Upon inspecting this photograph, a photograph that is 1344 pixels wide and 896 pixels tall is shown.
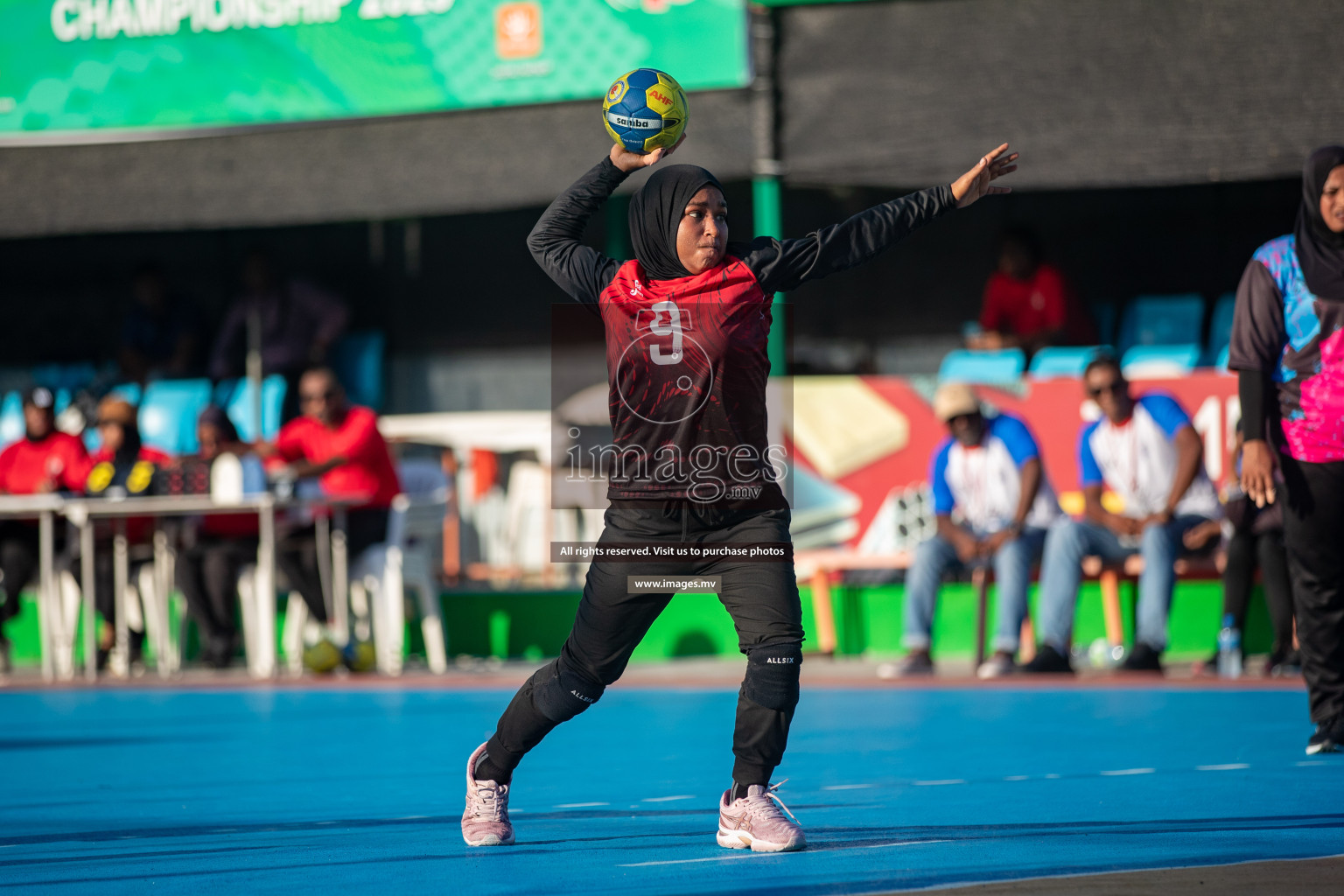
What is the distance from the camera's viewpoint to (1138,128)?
11.5 metres

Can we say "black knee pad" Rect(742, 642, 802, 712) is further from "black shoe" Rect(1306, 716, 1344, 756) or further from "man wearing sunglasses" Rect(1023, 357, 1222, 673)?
"man wearing sunglasses" Rect(1023, 357, 1222, 673)

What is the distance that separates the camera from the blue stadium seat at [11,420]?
49.4ft

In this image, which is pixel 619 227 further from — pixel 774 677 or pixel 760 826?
pixel 760 826

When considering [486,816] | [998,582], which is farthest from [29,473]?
[486,816]

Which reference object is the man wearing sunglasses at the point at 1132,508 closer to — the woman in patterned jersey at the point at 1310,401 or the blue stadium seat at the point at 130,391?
the woman in patterned jersey at the point at 1310,401

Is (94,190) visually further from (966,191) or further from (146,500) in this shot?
(966,191)

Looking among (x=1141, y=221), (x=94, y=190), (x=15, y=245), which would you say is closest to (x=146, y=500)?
(x=94, y=190)

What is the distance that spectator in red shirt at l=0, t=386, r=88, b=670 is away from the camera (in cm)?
1281

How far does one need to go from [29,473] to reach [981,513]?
734 centimetres

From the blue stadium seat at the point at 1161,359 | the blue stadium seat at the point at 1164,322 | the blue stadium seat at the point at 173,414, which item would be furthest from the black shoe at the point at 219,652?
the blue stadium seat at the point at 1164,322

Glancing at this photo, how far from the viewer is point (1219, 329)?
13.4 meters

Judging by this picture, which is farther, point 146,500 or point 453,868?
point 146,500

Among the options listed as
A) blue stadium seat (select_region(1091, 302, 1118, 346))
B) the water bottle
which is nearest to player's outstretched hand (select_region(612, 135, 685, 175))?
the water bottle

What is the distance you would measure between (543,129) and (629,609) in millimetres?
8315
